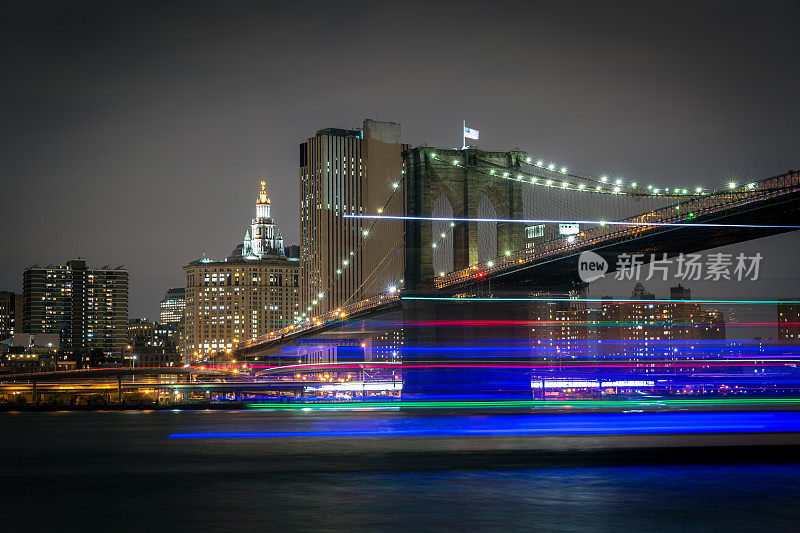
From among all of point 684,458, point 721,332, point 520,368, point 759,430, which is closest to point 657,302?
point 721,332

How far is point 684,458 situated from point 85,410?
23.0 metres

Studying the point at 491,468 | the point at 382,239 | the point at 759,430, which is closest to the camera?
the point at 491,468

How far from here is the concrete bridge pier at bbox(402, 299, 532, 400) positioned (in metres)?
41.2

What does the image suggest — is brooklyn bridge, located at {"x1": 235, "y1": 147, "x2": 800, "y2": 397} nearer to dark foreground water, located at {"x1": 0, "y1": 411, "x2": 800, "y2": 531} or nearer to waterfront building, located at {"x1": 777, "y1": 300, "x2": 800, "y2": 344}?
waterfront building, located at {"x1": 777, "y1": 300, "x2": 800, "y2": 344}

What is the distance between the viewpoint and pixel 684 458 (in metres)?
14.6

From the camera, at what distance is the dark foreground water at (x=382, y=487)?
365 inches

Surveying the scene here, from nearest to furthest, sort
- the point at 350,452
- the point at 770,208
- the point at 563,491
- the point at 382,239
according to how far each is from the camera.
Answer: the point at 563,491 → the point at 350,452 → the point at 770,208 → the point at 382,239

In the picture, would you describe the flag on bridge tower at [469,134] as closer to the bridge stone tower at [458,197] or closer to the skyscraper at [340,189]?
the bridge stone tower at [458,197]

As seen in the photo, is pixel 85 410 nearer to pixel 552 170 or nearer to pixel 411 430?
pixel 411 430

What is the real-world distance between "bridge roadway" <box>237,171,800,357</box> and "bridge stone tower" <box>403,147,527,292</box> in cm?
229

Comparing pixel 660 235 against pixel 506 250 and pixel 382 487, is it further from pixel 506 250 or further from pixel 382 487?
pixel 382 487

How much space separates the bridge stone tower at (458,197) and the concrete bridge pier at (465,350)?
375cm

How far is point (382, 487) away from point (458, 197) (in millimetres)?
44971

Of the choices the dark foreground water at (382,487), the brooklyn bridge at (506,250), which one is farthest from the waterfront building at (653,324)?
the dark foreground water at (382,487)
